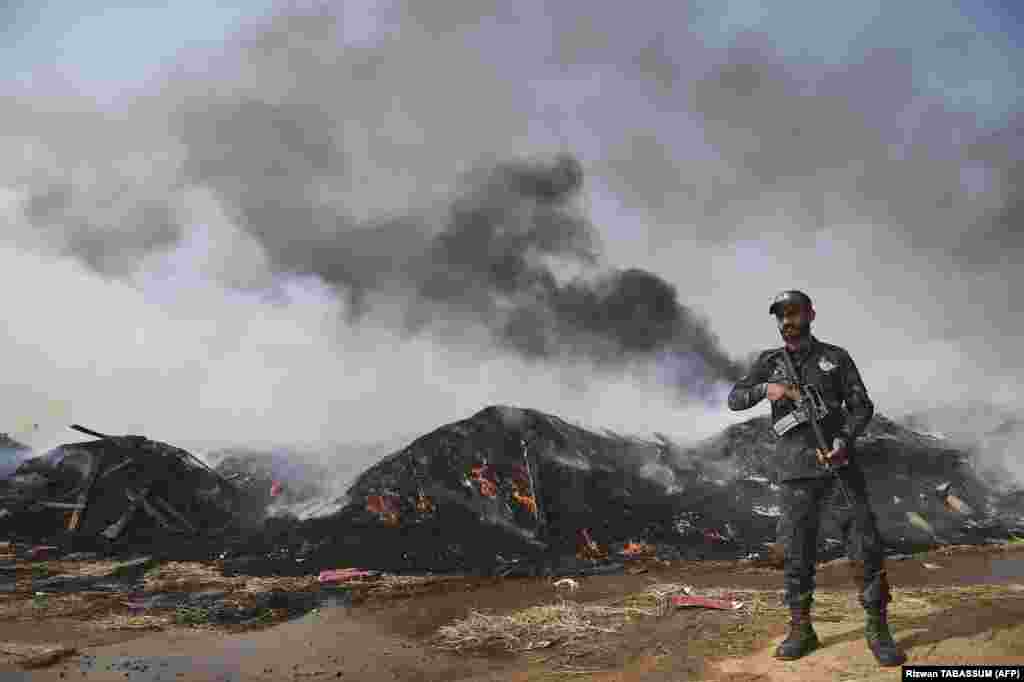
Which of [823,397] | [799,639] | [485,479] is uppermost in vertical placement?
[823,397]

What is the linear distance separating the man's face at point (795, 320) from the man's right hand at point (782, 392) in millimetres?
416

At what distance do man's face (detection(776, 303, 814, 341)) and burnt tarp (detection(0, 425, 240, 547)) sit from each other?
48.0ft

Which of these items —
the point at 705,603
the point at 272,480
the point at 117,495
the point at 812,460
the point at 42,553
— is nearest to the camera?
the point at 812,460

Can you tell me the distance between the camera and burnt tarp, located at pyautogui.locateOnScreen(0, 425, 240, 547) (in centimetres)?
1511

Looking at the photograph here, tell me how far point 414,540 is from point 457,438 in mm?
3633

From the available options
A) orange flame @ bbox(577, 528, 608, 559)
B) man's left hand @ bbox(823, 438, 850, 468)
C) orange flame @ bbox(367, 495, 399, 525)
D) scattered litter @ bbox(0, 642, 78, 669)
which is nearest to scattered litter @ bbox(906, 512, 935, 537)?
orange flame @ bbox(577, 528, 608, 559)


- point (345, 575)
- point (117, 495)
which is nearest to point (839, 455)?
point (345, 575)

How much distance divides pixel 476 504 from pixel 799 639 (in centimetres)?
1098

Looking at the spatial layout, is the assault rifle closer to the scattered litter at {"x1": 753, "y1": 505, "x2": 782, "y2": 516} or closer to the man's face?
the man's face

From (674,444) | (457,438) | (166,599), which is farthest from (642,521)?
(166,599)

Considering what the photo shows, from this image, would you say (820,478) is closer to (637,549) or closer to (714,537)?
(637,549)

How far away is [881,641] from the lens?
443cm

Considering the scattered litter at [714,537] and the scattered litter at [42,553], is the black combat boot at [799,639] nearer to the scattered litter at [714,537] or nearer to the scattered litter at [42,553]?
the scattered litter at [714,537]

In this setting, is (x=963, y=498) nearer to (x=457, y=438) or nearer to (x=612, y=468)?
(x=612, y=468)
